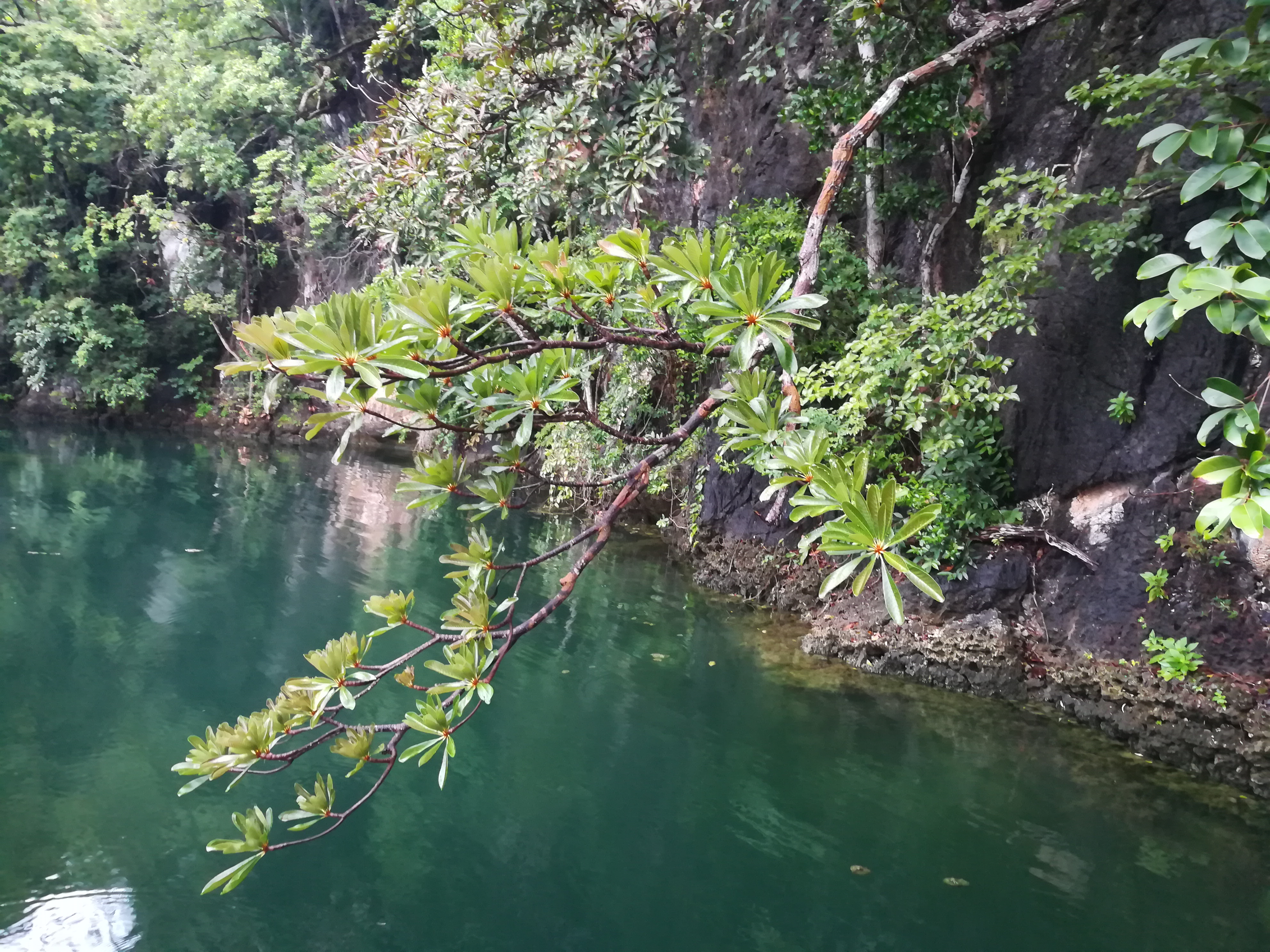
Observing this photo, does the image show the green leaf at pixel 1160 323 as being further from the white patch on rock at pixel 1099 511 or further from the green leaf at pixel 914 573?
the white patch on rock at pixel 1099 511

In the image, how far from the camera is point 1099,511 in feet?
17.7

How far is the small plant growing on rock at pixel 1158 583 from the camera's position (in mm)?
4898

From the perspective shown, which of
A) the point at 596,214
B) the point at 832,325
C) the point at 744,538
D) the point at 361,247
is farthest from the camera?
the point at 361,247

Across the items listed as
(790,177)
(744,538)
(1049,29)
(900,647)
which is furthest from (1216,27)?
(744,538)

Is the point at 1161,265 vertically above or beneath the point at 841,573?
above

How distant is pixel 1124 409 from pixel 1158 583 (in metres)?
1.18

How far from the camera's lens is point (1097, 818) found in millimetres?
3971

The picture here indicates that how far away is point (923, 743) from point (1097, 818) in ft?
3.29

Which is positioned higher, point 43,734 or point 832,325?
point 832,325

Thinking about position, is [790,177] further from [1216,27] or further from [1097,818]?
[1097,818]

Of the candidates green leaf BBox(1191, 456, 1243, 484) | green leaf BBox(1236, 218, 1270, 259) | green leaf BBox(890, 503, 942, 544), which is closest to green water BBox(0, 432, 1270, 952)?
green leaf BBox(890, 503, 942, 544)

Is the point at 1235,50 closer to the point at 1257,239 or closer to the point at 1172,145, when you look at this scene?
the point at 1172,145

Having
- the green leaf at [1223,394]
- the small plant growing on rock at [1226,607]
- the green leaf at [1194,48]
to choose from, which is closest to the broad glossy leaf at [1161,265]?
the green leaf at [1223,394]

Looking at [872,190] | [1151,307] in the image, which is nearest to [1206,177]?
[1151,307]
